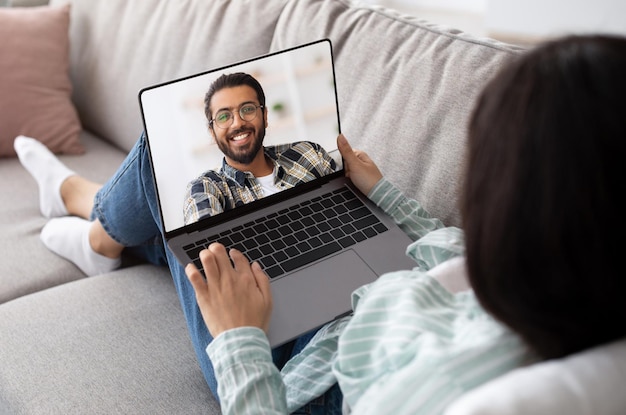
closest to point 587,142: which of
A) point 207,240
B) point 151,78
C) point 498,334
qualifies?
point 498,334

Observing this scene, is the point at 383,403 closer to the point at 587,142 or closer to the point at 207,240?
the point at 587,142

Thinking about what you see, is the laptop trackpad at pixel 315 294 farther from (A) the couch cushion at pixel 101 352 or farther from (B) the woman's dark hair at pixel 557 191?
(B) the woman's dark hair at pixel 557 191

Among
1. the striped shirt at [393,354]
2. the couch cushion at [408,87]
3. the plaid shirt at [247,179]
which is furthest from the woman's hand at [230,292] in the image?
the couch cushion at [408,87]

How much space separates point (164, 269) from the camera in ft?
4.97

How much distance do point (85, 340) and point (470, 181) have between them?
851 mm

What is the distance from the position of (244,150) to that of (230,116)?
0.06 meters

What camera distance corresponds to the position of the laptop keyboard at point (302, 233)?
1.14 meters

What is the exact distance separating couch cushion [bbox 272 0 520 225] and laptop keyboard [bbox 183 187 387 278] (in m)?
0.13

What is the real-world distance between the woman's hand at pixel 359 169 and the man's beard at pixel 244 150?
0.49ft

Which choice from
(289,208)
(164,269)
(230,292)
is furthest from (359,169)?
(164,269)

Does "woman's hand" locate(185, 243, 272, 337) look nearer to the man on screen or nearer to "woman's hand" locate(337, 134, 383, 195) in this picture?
the man on screen

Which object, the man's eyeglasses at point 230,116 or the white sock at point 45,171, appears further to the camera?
the white sock at point 45,171

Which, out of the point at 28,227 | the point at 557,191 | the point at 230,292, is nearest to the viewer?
the point at 557,191

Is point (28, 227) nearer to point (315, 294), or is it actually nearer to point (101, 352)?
point (101, 352)
